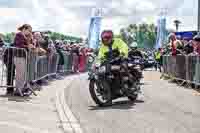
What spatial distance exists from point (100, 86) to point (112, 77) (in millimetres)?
444

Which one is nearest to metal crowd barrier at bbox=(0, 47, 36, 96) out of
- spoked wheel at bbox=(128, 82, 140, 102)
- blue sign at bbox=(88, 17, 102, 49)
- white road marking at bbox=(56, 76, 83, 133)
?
white road marking at bbox=(56, 76, 83, 133)

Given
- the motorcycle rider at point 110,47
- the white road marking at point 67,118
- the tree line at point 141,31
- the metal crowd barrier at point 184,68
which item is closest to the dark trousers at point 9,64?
the white road marking at point 67,118

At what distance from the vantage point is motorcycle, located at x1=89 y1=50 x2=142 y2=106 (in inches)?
501

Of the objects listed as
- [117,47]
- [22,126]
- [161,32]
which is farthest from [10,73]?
[161,32]

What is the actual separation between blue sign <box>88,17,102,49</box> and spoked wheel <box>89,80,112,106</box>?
110 feet

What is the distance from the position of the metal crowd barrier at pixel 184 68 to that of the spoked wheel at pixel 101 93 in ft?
19.9

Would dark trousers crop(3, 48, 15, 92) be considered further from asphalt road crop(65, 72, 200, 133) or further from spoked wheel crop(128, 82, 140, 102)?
spoked wheel crop(128, 82, 140, 102)

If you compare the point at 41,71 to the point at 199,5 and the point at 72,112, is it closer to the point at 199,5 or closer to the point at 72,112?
the point at 72,112

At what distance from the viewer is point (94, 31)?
47.9 m

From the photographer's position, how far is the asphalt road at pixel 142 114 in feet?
30.6

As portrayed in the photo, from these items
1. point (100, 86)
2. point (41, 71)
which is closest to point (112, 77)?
point (100, 86)

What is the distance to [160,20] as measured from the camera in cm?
5528

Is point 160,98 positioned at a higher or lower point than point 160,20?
lower

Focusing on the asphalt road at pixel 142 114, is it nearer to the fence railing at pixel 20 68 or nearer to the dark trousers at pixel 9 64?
the fence railing at pixel 20 68
